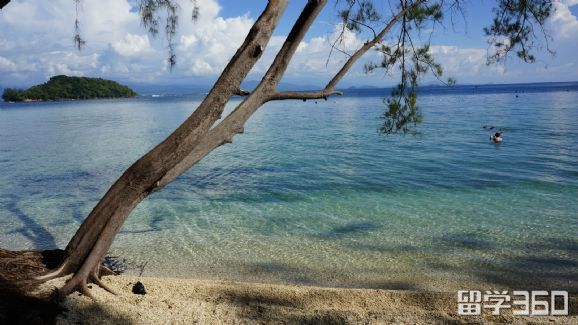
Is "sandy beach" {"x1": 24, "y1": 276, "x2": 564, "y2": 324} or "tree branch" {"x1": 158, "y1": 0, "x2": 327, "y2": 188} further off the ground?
"tree branch" {"x1": 158, "y1": 0, "x2": 327, "y2": 188}

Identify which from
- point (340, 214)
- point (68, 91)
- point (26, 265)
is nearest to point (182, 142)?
point (26, 265)

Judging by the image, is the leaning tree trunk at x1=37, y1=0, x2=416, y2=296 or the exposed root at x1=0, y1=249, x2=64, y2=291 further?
the exposed root at x1=0, y1=249, x2=64, y2=291

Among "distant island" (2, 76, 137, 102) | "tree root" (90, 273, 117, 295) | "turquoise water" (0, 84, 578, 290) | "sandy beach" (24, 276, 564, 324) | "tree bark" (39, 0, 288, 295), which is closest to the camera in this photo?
"tree bark" (39, 0, 288, 295)

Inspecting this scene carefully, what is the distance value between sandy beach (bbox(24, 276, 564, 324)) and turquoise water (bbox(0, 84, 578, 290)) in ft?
2.66

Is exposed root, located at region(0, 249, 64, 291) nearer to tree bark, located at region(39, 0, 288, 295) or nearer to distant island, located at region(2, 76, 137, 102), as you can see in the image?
tree bark, located at region(39, 0, 288, 295)

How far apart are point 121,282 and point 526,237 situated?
7211 millimetres

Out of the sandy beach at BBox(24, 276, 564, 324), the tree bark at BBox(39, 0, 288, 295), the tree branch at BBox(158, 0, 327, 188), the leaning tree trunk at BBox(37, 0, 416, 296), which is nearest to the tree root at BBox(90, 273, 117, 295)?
the sandy beach at BBox(24, 276, 564, 324)

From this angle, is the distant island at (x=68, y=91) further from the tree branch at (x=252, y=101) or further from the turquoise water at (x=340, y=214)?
the tree branch at (x=252, y=101)

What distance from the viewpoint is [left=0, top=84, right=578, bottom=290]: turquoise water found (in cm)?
716

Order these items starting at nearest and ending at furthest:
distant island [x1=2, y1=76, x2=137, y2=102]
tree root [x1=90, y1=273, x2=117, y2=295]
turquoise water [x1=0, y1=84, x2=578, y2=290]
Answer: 1. tree root [x1=90, y1=273, x2=117, y2=295]
2. turquoise water [x1=0, y1=84, x2=578, y2=290]
3. distant island [x1=2, y1=76, x2=137, y2=102]

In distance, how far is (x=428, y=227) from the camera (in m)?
9.21

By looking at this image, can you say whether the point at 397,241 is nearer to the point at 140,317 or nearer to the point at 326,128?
the point at 140,317

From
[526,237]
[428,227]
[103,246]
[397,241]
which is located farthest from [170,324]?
[526,237]

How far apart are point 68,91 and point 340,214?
12184cm
